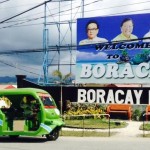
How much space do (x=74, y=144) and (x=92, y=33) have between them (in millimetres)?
19267

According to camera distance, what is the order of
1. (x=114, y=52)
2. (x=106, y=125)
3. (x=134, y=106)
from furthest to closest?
(x=114, y=52) → (x=134, y=106) → (x=106, y=125)

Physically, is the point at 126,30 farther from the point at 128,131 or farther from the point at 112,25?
the point at 128,131

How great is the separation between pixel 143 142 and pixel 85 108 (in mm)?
15033

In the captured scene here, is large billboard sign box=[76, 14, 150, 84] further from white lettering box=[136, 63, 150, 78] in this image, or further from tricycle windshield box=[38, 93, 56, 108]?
tricycle windshield box=[38, 93, 56, 108]

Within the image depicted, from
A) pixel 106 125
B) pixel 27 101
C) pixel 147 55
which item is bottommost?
pixel 106 125

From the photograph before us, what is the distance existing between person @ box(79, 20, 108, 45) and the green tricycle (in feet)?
55.4

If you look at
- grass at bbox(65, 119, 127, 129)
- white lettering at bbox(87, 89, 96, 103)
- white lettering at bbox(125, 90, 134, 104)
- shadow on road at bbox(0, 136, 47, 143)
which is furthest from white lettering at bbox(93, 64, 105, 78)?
shadow on road at bbox(0, 136, 47, 143)

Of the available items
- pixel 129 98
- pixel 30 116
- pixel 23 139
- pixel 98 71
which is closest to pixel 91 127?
pixel 23 139

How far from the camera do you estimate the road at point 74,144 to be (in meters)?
17.4

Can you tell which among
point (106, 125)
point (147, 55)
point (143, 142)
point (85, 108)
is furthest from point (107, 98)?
point (143, 142)

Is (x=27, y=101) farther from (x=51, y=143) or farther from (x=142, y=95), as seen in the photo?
(x=142, y=95)

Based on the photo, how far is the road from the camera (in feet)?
57.0

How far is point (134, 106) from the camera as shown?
33.3m

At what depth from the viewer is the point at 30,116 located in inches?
778
